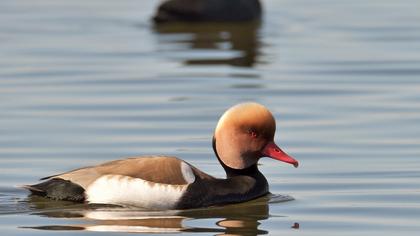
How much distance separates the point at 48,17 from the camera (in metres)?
24.8

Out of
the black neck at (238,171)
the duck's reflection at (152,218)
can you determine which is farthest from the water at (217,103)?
the black neck at (238,171)

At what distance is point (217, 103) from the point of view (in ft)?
55.1

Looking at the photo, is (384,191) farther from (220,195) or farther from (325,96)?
(325,96)

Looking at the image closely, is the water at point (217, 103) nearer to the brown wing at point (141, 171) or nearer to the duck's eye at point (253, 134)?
the brown wing at point (141, 171)

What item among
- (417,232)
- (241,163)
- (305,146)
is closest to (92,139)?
(305,146)

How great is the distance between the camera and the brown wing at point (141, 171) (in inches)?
437

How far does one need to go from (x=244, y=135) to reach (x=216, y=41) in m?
11.3

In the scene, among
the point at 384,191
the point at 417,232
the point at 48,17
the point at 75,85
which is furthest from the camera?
the point at 48,17

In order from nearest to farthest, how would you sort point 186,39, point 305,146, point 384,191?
point 384,191 < point 305,146 < point 186,39

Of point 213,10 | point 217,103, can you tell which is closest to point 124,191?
point 217,103

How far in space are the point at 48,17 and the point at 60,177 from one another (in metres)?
13.8

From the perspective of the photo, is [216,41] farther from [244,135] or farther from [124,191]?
[124,191]

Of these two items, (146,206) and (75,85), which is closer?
(146,206)

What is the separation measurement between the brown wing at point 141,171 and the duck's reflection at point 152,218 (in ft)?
0.67
